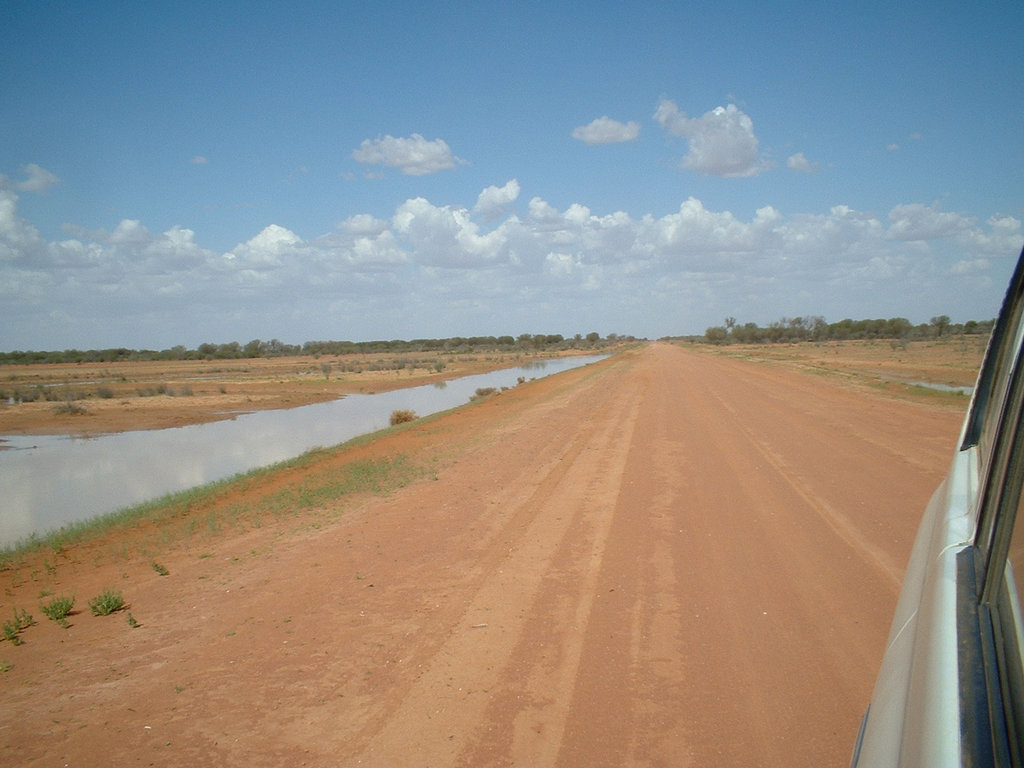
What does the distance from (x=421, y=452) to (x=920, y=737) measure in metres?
14.1

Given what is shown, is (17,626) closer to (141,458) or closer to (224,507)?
(224,507)

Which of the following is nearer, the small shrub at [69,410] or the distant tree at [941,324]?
the small shrub at [69,410]

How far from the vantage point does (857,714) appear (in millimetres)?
3936

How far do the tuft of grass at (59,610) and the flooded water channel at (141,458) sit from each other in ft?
21.8

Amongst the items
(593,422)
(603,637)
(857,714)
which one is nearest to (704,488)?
(603,637)

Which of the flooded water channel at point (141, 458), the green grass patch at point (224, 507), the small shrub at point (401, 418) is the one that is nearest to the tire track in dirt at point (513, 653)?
the green grass patch at point (224, 507)

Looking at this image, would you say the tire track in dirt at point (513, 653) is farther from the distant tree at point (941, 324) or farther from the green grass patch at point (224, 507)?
the distant tree at point (941, 324)

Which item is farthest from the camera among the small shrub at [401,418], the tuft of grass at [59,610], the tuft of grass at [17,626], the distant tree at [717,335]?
the distant tree at [717,335]

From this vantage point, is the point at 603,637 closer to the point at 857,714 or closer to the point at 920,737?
the point at 857,714

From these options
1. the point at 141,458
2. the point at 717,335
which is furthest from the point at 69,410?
the point at 717,335

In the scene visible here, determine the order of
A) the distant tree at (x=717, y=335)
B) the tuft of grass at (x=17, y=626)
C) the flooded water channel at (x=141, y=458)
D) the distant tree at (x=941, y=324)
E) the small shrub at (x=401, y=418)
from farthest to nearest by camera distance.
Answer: the distant tree at (x=717, y=335)
the distant tree at (x=941, y=324)
the small shrub at (x=401, y=418)
the flooded water channel at (x=141, y=458)
the tuft of grass at (x=17, y=626)

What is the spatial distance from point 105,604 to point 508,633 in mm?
4144

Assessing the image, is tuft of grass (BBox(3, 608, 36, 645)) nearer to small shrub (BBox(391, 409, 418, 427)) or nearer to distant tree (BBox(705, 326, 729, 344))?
small shrub (BBox(391, 409, 418, 427))

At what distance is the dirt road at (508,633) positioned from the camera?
13.2 feet
